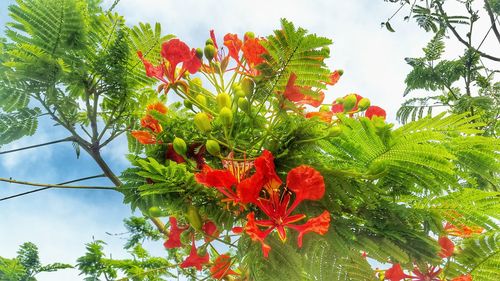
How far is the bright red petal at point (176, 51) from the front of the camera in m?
1.56

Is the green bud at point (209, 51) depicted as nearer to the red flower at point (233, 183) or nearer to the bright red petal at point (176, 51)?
the bright red petal at point (176, 51)

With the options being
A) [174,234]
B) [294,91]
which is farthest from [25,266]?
[294,91]

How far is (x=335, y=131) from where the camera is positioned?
1.30 m

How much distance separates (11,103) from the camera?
2.00 metres

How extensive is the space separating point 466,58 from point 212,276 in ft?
12.5

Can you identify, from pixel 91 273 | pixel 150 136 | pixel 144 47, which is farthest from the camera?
pixel 91 273

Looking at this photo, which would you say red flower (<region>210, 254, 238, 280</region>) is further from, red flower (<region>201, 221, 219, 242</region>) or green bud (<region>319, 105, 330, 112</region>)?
green bud (<region>319, 105, 330, 112</region>)

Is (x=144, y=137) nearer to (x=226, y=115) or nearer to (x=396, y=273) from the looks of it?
(x=226, y=115)

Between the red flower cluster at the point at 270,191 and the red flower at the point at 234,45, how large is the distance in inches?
17.1

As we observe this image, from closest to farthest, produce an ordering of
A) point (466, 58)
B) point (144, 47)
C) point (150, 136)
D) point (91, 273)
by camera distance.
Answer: point (150, 136) < point (144, 47) < point (91, 273) < point (466, 58)

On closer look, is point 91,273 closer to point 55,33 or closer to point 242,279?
point 242,279

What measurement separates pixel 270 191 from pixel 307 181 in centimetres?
14

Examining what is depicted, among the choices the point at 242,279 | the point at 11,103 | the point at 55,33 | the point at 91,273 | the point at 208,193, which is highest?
the point at 55,33

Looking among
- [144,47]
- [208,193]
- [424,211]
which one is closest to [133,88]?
[144,47]
